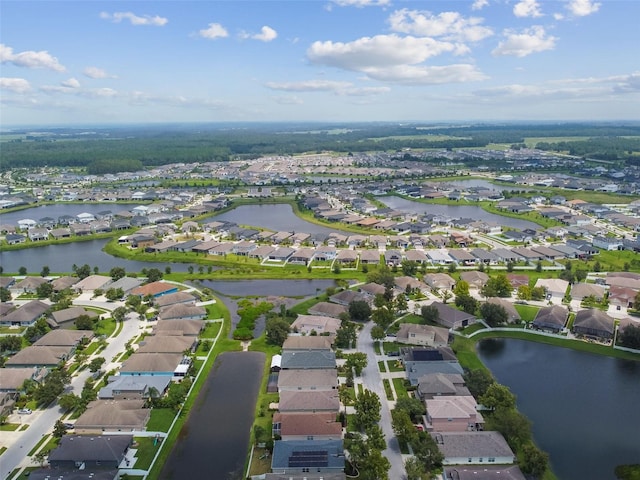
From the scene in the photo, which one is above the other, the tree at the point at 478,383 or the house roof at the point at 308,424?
the tree at the point at 478,383

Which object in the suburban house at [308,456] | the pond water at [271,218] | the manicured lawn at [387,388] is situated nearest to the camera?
the suburban house at [308,456]

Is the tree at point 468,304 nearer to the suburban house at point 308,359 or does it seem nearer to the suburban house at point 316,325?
the suburban house at point 316,325

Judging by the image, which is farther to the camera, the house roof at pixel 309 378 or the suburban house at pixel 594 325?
the suburban house at pixel 594 325

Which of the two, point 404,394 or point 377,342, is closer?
point 404,394

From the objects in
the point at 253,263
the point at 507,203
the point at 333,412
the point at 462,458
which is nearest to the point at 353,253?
the point at 253,263

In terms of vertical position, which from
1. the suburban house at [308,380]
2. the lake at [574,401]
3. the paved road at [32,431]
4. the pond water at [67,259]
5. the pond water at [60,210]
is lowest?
the lake at [574,401]

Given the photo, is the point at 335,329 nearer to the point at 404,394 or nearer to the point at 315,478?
the point at 404,394

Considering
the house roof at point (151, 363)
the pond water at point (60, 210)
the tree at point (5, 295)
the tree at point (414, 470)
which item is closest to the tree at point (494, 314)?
the tree at point (414, 470)
